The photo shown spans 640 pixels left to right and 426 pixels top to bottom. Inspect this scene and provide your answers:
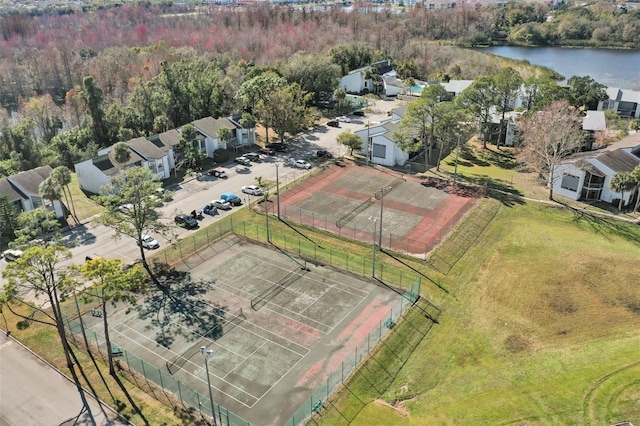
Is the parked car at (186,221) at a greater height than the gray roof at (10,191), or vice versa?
the gray roof at (10,191)

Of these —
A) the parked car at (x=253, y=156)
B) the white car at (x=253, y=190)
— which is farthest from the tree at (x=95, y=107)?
the white car at (x=253, y=190)

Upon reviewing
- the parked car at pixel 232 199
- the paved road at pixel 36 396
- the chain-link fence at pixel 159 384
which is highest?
the parked car at pixel 232 199

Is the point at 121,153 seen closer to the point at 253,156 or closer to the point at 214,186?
the point at 214,186

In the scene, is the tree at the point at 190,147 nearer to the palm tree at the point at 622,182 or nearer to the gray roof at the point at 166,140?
the gray roof at the point at 166,140

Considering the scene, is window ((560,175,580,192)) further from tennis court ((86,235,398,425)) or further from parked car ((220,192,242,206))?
parked car ((220,192,242,206))

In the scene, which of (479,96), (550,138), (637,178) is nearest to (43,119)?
(479,96)

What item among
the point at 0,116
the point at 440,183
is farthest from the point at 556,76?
the point at 0,116

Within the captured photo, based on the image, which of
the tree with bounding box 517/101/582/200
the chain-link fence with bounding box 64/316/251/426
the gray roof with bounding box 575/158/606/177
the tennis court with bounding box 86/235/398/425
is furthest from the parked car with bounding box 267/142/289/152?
the chain-link fence with bounding box 64/316/251/426
